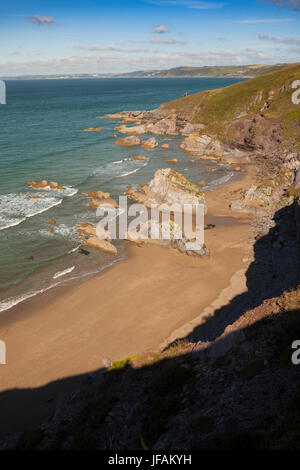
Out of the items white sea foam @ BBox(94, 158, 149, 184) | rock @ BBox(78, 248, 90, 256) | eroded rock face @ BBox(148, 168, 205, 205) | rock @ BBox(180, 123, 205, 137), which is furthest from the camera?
rock @ BBox(180, 123, 205, 137)

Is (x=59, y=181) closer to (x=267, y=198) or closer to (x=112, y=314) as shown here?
(x=267, y=198)

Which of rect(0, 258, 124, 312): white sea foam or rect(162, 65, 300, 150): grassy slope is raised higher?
rect(162, 65, 300, 150): grassy slope

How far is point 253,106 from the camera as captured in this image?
88062 millimetres

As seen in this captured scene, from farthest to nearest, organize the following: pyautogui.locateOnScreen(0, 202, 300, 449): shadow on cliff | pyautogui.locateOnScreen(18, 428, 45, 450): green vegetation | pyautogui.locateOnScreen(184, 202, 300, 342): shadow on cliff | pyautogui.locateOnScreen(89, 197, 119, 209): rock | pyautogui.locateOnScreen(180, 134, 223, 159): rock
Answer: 1. pyautogui.locateOnScreen(180, 134, 223, 159): rock
2. pyautogui.locateOnScreen(89, 197, 119, 209): rock
3. pyautogui.locateOnScreen(184, 202, 300, 342): shadow on cliff
4. pyautogui.locateOnScreen(18, 428, 45, 450): green vegetation
5. pyautogui.locateOnScreen(0, 202, 300, 449): shadow on cliff

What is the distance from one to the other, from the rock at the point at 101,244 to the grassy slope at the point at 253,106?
4686cm

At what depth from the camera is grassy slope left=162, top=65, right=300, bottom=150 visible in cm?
7162

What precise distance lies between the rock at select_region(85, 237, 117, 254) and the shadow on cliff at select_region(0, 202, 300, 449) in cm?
1463

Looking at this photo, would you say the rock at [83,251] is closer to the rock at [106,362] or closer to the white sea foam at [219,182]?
the rock at [106,362]

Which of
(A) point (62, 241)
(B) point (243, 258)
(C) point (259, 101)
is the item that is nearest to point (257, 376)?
(B) point (243, 258)

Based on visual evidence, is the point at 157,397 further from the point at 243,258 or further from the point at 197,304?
the point at 243,258

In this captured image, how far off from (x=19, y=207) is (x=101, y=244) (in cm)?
1695

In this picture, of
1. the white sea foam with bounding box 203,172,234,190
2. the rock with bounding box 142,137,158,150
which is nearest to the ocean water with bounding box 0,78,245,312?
the white sea foam with bounding box 203,172,234,190

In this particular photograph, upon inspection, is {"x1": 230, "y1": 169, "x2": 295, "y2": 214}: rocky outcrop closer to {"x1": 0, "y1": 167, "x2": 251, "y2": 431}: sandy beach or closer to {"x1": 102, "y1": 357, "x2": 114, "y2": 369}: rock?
{"x1": 0, "y1": 167, "x2": 251, "y2": 431}: sandy beach

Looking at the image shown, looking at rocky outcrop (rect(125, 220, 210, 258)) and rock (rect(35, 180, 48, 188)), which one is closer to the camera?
rocky outcrop (rect(125, 220, 210, 258))
